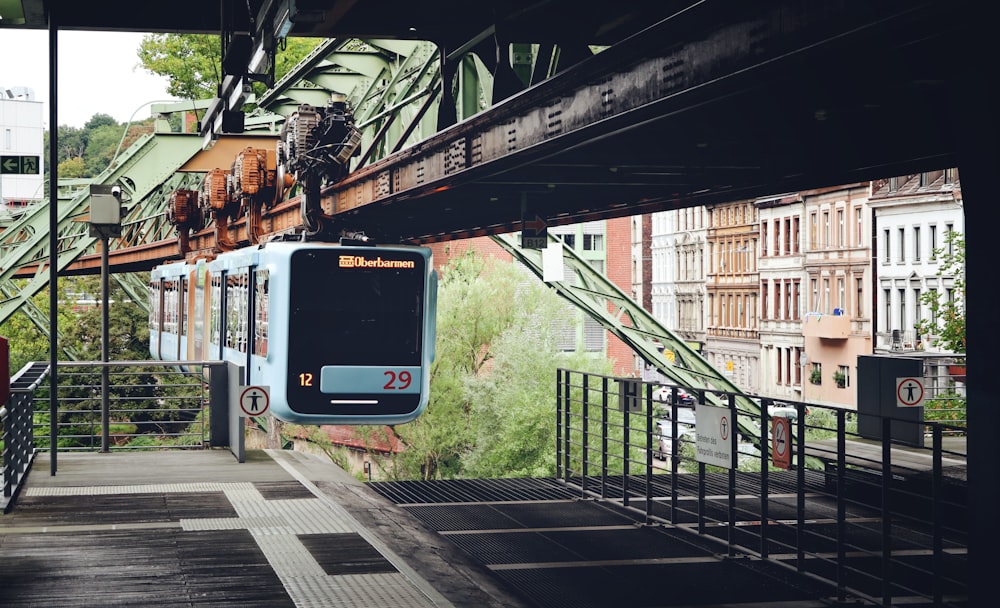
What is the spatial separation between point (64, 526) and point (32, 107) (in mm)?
Answer: 71566

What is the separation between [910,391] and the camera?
820 inches

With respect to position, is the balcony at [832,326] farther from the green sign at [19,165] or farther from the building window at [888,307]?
the green sign at [19,165]

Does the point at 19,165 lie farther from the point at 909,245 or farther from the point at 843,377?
the point at 843,377

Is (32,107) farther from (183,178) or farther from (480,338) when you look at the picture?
(480,338)

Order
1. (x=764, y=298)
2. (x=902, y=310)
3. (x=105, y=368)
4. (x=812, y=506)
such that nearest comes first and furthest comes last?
(x=812, y=506)
(x=105, y=368)
(x=902, y=310)
(x=764, y=298)

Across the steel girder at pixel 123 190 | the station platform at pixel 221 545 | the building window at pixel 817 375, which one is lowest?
the building window at pixel 817 375

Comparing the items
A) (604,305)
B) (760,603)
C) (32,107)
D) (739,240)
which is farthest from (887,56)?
(739,240)

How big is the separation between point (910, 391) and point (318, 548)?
506 inches

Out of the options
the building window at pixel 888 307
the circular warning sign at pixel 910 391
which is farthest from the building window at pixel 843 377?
the circular warning sign at pixel 910 391

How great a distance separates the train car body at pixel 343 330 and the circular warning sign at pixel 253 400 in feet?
15.5

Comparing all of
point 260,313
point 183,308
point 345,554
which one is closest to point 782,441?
point 345,554

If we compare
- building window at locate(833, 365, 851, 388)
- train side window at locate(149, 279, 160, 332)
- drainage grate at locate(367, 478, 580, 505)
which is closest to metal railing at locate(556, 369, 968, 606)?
drainage grate at locate(367, 478, 580, 505)

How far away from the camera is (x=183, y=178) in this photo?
54438mm

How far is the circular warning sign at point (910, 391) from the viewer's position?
20.8 metres
